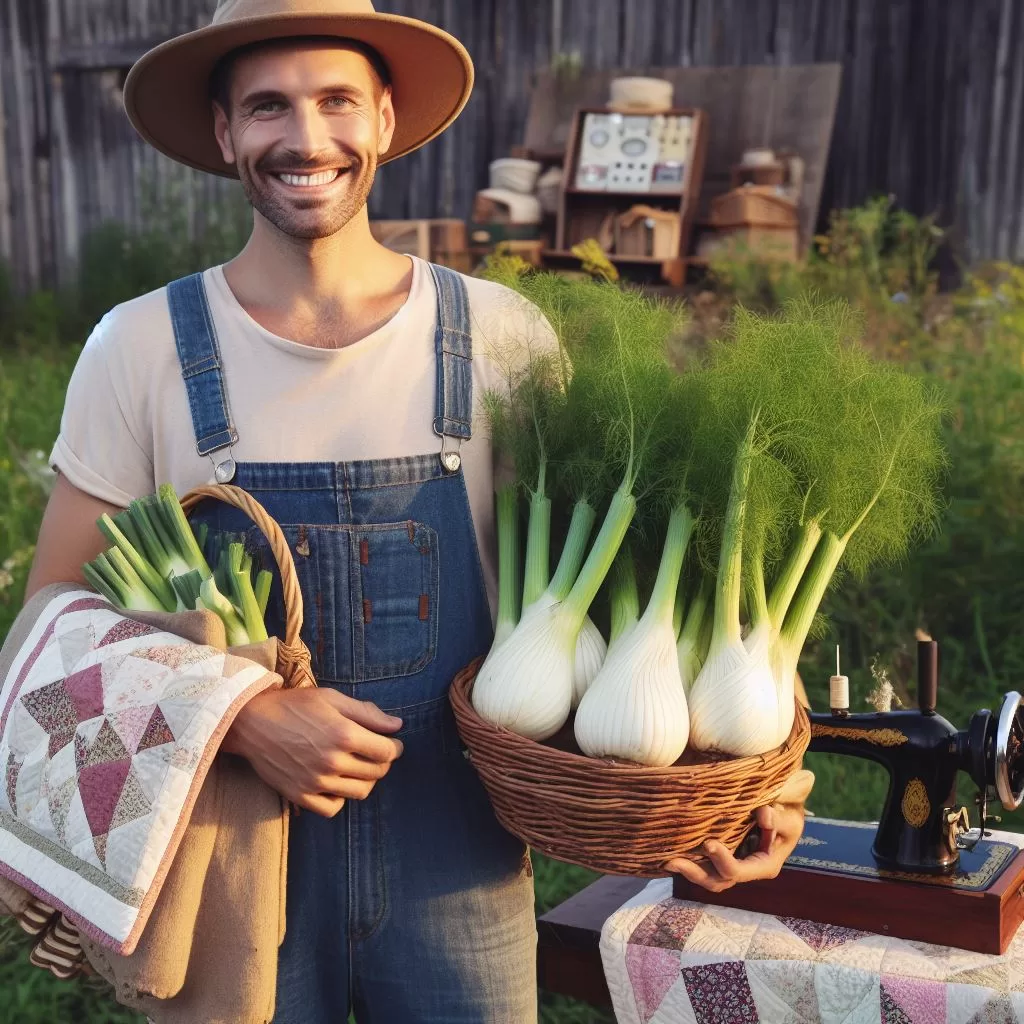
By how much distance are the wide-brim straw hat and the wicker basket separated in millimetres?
964

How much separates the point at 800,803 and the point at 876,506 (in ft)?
1.48

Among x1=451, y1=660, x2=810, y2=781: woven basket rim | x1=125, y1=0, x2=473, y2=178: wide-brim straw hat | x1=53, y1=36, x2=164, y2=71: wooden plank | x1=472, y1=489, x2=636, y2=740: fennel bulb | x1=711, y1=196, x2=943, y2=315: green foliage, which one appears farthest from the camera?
x1=53, y1=36, x2=164, y2=71: wooden plank

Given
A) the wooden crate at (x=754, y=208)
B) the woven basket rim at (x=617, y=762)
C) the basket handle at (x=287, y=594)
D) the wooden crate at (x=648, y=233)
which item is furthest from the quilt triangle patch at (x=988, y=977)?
the wooden crate at (x=648, y=233)

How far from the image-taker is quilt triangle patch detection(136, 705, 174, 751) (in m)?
1.60

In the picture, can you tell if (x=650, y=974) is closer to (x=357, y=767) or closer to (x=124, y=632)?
(x=357, y=767)

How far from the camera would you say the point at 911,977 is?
2.01 meters

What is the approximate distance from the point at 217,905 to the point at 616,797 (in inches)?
21.1

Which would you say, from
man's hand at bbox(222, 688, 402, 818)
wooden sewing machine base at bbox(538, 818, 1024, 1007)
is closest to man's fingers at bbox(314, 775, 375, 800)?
man's hand at bbox(222, 688, 402, 818)

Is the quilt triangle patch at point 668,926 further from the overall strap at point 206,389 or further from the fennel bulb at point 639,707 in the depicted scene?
the overall strap at point 206,389

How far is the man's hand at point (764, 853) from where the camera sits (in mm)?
1699

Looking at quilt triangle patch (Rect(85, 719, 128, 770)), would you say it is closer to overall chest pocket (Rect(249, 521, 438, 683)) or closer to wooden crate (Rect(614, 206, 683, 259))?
overall chest pocket (Rect(249, 521, 438, 683))

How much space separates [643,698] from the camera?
1.63 metres

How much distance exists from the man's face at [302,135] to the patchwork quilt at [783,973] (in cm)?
127

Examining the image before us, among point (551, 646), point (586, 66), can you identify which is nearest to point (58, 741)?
point (551, 646)
